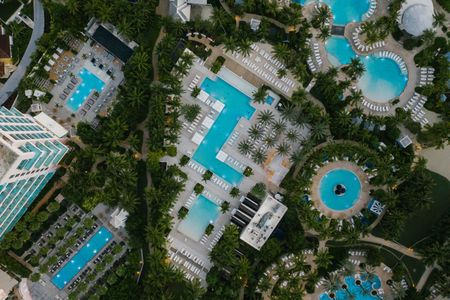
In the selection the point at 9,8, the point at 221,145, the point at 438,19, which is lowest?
the point at 9,8

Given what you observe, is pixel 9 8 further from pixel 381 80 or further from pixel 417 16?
pixel 417 16

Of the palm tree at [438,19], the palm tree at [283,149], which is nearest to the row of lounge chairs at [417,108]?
the palm tree at [438,19]

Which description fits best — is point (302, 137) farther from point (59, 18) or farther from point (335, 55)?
point (59, 18)

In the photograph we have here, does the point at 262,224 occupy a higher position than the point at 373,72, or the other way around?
the point at 373,72

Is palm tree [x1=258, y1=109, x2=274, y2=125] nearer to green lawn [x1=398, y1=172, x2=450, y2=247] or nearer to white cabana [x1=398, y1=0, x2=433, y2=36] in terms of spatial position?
white cabana [x1=398, y1=0, x2=433, y2=36]

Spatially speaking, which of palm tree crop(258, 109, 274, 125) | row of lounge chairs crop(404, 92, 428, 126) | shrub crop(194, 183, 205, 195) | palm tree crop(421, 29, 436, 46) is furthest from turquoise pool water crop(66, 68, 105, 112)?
palm tree crop(421, 29, 436, 46)

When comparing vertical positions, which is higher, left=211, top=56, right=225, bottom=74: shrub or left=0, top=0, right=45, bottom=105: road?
left=211, top=56, right=225, bottom=74: shrub

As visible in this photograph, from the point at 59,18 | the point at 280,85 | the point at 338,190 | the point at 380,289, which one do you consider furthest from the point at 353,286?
the point at 59,18

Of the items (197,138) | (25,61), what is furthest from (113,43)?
(197,138)
